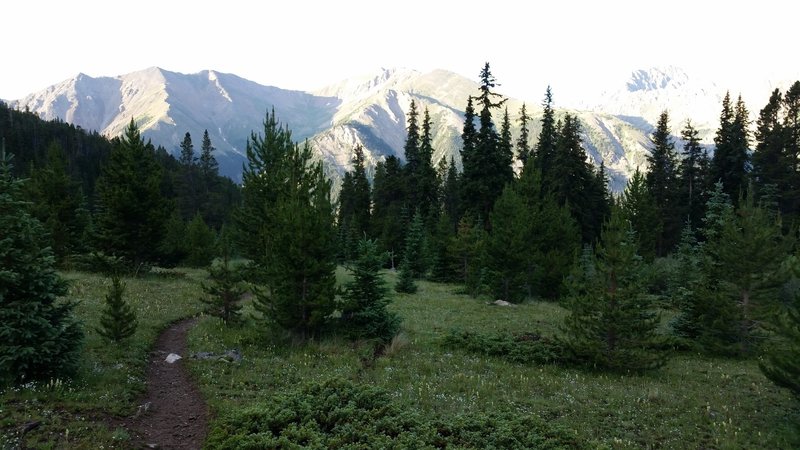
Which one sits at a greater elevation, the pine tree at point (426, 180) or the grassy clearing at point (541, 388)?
the pine tree at point (426, 180)

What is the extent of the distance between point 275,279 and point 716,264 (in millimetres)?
20919

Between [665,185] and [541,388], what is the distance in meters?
61.0

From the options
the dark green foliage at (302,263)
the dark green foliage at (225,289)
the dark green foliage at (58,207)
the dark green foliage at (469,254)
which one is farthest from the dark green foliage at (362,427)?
the dark green foliage at (58,207)

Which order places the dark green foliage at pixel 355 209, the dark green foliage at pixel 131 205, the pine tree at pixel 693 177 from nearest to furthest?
the dark green foliage at pixel 131 205 < the pine tree at pixel 693 177 < the dark green foliage at pixel 355 209

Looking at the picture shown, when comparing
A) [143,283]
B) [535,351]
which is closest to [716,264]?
[535,351]

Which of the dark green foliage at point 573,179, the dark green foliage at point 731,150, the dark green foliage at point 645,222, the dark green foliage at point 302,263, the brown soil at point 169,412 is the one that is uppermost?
the dark green foliage at point 731,150

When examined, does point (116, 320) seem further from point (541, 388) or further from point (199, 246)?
point (199, 246)

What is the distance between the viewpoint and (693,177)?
6662 centimetres

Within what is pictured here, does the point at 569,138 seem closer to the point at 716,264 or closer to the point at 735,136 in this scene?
the point at 735,136

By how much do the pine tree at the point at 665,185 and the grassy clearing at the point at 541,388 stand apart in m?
48.9

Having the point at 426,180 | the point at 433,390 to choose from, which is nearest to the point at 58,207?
the point at 433,390

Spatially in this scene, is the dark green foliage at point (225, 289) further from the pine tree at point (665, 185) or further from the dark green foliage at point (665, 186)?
the pine tree at point (665, 185)

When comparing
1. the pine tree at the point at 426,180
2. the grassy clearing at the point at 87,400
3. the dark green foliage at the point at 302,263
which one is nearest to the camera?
the grassy clearing at the point at 87,400

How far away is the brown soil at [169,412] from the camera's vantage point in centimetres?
1025
